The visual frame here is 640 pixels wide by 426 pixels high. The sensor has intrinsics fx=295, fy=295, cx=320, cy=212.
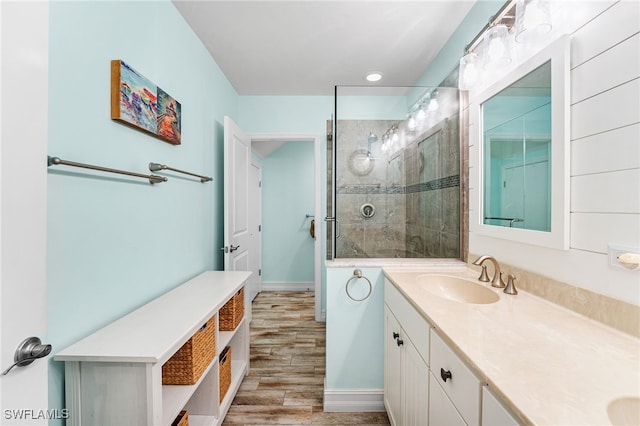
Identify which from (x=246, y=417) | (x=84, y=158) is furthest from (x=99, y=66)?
(x=246, y=417)

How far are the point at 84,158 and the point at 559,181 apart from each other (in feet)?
6.04

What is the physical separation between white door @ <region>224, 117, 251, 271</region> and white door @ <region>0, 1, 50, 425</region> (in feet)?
5.63

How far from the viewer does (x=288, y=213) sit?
4.52m

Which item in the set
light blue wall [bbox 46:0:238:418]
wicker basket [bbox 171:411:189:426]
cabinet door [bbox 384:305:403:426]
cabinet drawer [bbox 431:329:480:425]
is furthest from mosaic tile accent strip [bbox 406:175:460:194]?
wicker basket [bbox 171:411:189:426]

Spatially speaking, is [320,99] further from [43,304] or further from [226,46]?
[43,304]

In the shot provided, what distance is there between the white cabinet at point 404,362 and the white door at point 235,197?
1.42 m

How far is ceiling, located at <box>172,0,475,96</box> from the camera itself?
6.09 ft

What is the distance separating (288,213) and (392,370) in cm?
313

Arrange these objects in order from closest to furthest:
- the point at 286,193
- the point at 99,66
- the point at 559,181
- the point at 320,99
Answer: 1. the point at 559,181
2. the point at 99,66
3. the point at 320,99
4. the point at 286,193

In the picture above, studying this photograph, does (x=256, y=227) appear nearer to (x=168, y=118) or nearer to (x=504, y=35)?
(x=168, y=118)

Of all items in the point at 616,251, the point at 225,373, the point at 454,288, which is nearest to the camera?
the point at 616,251

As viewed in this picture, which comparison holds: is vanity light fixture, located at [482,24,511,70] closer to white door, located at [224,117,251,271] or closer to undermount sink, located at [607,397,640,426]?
undermount sink, located at [607,397,640,426]

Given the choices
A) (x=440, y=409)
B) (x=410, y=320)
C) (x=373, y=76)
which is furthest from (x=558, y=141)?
(x=373, y=76)

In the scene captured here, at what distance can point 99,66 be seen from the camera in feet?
4.05
